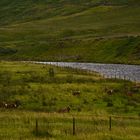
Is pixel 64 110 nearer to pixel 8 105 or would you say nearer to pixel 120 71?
pixel 8 105

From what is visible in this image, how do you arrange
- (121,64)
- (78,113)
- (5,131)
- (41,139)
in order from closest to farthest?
(41,139), (5,131), (78,113), (121,64)

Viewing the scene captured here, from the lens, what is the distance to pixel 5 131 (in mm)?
43188

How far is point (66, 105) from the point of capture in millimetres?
65438

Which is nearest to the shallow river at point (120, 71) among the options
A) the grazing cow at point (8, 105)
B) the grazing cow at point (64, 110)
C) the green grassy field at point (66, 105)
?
the green grassy field at point (66, 105)

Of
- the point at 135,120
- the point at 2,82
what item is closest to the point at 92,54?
the point at 2,82

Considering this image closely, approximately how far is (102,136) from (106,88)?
36395 millimetres

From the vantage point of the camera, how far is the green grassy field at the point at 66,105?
1709 inches

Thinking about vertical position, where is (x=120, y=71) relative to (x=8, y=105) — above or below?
above

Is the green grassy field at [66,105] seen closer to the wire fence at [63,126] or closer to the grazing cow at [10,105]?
the wire fence at [63,126]

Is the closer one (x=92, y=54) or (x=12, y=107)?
(x=12, y=107)

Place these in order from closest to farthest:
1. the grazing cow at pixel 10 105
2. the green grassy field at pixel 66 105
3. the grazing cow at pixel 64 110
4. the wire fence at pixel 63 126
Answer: the wire fence at pixel 63 126
the green grassy field at pixel 66 105
the grazing cow at pixel 64 110
the grazing cow at pixel 10 105

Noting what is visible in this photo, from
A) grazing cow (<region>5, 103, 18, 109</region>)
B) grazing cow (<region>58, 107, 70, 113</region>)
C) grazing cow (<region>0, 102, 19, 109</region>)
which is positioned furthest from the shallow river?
grazing cow (<region>5, 103, 18, 109</region>)

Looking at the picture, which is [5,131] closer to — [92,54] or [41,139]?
[41,139]

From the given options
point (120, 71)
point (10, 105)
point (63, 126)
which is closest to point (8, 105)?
point (10, 105)
